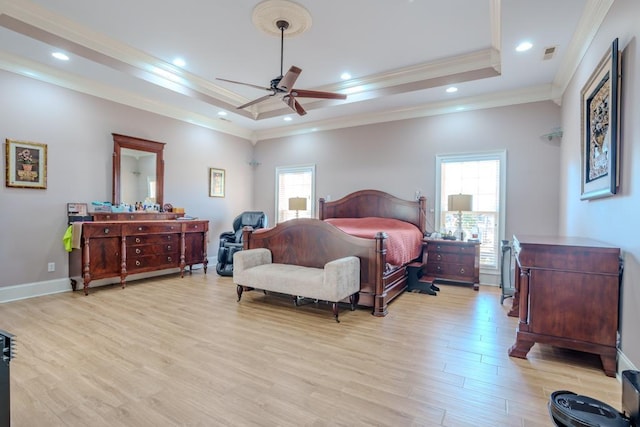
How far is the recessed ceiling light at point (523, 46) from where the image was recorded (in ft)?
11.0

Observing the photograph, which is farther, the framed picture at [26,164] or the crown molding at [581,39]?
the framed picture at [26,164]

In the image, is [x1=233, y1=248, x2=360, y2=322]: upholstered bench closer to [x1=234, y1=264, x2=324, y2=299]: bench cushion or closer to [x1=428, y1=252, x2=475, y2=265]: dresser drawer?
[x1=234, y1=264, x2=324, y2=299]: bench cushion

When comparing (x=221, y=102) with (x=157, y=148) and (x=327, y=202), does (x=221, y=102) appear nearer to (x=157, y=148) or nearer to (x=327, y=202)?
(x=157, y=148)

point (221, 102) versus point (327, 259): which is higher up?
point (221, 102)

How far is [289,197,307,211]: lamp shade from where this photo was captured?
20.3 feet

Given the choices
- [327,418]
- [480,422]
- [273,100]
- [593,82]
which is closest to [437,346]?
[480,422]

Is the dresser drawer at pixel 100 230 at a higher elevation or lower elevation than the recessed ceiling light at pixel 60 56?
lower

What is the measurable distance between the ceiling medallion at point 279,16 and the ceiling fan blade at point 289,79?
0.56 metres

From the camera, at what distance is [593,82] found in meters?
2.81

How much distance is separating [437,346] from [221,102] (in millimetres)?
5079

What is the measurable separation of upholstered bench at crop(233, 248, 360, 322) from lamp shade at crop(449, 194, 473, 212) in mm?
2179

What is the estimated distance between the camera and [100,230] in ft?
14.3

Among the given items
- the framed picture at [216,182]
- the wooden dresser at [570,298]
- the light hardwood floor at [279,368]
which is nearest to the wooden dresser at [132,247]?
the light hardwood floor at [279,368]

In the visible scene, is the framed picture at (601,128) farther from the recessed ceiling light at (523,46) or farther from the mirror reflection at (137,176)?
the mirror reflection at (137,176)
